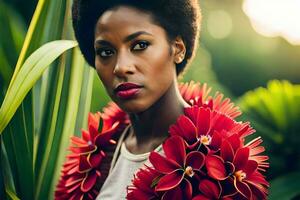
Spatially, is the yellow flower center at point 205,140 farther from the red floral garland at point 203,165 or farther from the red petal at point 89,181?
the red petal at point 89,181

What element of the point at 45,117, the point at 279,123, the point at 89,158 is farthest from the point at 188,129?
the point at 279,123

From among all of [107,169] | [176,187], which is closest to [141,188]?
[176,187]

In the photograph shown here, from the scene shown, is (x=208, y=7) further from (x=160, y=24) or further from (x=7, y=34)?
(x=160, y=24)

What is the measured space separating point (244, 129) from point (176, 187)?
13 cm

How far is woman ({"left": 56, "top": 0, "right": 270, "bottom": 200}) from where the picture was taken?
768mm

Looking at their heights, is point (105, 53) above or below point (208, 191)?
above

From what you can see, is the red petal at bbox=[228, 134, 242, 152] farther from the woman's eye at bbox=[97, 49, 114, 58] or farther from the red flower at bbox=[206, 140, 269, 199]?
the woman's eye at bbox=[97, 49, 114, 58]

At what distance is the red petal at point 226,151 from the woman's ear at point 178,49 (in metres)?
0.14

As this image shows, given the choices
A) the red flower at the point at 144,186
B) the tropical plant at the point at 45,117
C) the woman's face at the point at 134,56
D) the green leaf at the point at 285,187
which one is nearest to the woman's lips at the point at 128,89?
the woman's face at the point at 134,56

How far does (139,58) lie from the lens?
0.77 meters

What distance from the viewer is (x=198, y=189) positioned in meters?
0.75

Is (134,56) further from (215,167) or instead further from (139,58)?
(215,167)

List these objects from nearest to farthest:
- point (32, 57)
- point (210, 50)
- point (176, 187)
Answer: point (176, 187), point (32, 57), point (210, 50)

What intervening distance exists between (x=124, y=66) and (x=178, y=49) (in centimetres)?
10
